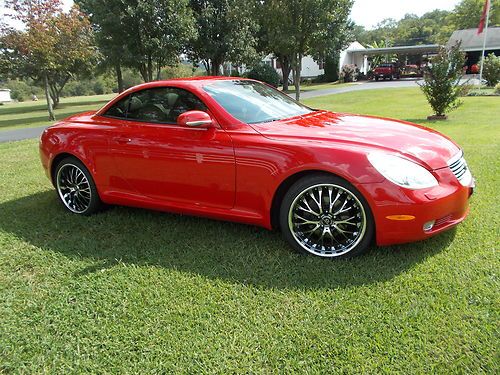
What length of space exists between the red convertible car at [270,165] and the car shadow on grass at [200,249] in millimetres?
183

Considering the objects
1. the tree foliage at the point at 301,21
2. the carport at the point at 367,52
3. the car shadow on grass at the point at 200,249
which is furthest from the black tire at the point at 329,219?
the carport at the point at 367,52

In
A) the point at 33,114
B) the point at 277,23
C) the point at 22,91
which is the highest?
the point at 277,23

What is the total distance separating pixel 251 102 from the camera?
386 centimetres

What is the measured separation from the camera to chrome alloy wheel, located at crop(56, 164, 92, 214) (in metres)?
4.43

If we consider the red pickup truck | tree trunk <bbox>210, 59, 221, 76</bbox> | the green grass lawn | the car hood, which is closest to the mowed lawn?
the car hood

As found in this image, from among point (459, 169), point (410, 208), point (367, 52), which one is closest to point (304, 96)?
point (459, 169)

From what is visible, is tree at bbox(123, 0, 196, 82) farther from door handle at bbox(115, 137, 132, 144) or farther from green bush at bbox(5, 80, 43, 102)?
green bush at bbox(5, 80, 43, 102)

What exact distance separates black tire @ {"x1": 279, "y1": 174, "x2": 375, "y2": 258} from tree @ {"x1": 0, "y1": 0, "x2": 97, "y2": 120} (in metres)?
16.6

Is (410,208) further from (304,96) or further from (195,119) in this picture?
(304,96)

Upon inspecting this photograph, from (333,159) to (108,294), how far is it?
193 cm

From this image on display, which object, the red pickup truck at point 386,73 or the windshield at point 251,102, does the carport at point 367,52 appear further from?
the windshield at point 251,102

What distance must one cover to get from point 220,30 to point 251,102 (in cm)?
2162

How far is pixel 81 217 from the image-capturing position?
4.41 metres

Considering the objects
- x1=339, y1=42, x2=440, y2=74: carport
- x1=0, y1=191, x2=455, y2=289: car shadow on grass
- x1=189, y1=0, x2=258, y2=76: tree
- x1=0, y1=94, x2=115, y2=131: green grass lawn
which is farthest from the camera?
x1=339, y1=42, x2=440, y2=74: carport
